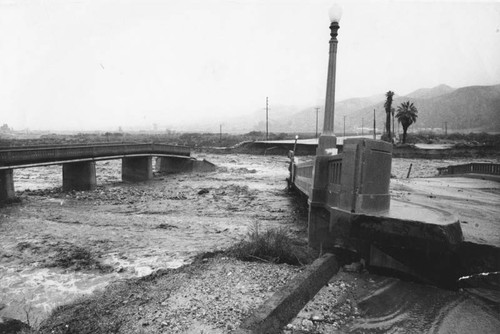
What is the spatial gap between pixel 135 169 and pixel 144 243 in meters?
18.6

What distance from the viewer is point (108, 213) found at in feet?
54.1

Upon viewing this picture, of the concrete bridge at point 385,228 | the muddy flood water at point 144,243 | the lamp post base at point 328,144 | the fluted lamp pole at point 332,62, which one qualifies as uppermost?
the fluted lamp pole at point 332,62

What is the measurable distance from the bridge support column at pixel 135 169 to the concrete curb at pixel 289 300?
24.7 meters

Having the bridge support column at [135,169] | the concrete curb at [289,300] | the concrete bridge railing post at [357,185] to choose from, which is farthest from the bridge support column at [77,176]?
the concrete curb at [289,300]

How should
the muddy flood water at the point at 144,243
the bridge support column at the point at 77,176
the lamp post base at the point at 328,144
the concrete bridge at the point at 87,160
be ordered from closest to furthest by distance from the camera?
the muddy flood water at the point at 144,243 → the lamp post base at the point at 328,144 → the concrete bridge at the point at 87,160 → the bridge support column at the point at 77,176

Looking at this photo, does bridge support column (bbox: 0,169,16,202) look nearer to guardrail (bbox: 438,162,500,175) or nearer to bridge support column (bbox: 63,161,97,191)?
bridge support column (bbox: 63,161,97,191)

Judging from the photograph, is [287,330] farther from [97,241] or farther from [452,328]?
[97,241]

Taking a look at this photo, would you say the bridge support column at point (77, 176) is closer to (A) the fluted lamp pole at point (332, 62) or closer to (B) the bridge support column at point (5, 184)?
(B) the bridge support column at point (5, 184)

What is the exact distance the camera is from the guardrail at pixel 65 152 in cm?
1791

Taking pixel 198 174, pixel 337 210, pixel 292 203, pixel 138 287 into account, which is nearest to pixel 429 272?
pixel 337 210

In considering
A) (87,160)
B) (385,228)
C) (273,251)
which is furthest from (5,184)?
(385,228)

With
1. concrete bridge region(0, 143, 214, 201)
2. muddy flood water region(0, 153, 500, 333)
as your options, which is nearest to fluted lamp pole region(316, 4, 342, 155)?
muddy flood water region(0, 153, 500, 333)

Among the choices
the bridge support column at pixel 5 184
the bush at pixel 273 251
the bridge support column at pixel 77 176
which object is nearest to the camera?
the bush at pixel 273 251

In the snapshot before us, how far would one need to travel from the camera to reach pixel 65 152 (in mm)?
21031
